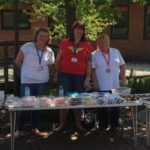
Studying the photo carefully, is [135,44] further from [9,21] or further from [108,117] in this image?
[108,117]

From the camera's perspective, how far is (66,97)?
24.6ft

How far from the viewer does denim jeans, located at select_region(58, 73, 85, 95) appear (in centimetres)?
795

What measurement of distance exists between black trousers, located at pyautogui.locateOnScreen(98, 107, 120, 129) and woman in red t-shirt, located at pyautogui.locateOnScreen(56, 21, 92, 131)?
1.91 feet

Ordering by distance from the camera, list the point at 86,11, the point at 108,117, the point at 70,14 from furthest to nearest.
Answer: the point at 86,11 < the point at 70,14 < the point at 108,117

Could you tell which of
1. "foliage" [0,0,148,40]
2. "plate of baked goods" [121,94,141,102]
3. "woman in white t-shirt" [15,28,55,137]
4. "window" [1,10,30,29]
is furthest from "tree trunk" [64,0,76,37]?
"window" [1,10,30,29]

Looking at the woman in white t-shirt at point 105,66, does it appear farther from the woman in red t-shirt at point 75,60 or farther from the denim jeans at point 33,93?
the denim jeans at point 33,93

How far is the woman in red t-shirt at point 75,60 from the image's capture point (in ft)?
25.5

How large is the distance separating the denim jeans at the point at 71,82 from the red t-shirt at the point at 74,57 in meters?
0.09

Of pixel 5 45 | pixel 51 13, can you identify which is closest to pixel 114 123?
pixel 5 45

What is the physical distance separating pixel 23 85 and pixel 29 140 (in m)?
0.90

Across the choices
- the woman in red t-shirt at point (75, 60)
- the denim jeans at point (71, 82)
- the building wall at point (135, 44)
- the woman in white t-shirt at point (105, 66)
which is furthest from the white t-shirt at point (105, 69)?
the building wall at point (135, 44)

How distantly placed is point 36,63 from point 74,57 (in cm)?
60

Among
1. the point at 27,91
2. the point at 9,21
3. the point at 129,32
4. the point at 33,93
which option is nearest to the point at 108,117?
the point at 33,93

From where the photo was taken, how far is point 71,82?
8008 mm
